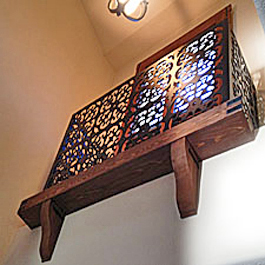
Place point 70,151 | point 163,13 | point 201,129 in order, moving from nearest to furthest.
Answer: point 201,129 → point 70,151 → point 163,13

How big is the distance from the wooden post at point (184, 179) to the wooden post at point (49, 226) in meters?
1.03

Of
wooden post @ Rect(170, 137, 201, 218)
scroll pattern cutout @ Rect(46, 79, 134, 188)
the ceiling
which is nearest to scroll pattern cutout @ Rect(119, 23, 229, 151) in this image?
scroll pattern cutout @ Rect(46, 79, 134, 188)

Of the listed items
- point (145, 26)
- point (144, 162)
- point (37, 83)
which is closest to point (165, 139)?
point (144, 162)

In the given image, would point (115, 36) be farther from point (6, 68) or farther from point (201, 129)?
point (201, 129)

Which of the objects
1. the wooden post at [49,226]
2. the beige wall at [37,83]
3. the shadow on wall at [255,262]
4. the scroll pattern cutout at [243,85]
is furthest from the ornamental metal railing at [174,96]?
the shadow on wall at [255,262]

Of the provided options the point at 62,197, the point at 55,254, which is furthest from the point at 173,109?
the point at 55,254

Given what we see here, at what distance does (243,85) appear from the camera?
2.87 metres

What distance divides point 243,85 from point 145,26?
278 cm

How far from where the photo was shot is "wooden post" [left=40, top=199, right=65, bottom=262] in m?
2.82

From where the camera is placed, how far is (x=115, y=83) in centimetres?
544

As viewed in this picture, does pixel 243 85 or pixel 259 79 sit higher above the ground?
pixel 243 85

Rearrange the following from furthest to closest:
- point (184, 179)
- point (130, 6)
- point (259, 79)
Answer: point (130, 6) → point (259, 79) → point (184, 179)

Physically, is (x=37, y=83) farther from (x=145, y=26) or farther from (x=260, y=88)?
(x=260, y=88)

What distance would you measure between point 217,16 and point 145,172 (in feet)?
7.35
